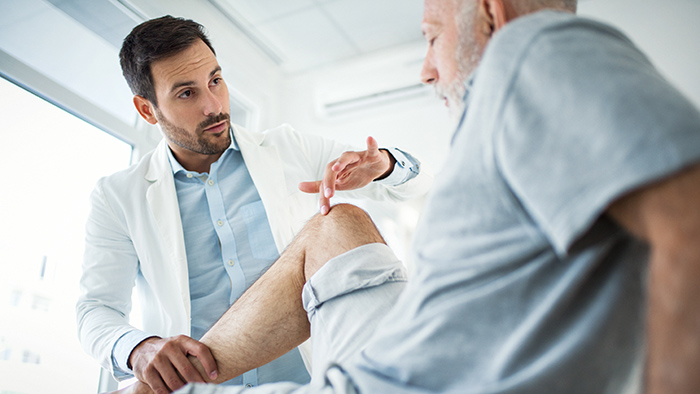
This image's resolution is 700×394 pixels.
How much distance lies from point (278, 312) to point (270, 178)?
895 millimetres

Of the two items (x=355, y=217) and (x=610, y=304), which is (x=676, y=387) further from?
(x=355, y=217)

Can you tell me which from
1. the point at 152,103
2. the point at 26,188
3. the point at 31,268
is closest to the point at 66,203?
the point at 26,188

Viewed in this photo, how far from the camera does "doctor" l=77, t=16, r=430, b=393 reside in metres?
1.52

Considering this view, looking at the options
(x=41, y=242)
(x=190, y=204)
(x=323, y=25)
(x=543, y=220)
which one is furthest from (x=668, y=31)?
(x=41, y=242)

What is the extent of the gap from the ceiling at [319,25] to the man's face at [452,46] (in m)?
2.38

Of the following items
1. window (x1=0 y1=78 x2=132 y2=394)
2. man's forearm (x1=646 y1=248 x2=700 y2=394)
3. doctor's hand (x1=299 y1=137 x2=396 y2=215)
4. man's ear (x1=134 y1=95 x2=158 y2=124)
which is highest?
man's forearm (x1=646 y1=248 x2=700 y2=394)

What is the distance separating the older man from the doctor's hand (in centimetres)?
54

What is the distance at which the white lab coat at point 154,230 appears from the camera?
4.95ft

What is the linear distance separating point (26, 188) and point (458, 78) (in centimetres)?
197

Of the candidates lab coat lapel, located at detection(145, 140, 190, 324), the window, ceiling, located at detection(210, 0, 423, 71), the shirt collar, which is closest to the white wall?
ceiling, located at detection(210, 0, 423, 71)

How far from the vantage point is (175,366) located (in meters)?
0.91

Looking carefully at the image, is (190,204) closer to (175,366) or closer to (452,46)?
(175,366)

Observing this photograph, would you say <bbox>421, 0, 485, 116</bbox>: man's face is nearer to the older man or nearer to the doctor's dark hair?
the older man

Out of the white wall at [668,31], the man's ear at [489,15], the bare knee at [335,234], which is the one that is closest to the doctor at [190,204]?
the bare knee at [335,234]
